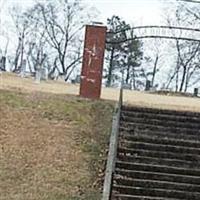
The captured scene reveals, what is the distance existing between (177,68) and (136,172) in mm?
45063

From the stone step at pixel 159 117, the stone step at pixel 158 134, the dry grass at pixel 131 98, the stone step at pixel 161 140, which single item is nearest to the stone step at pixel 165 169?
the stone step at pixel 161 140

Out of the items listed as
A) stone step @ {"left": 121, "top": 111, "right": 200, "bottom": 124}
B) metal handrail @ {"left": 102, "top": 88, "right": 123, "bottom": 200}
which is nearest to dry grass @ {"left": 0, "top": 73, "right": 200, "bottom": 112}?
stone step @ {"left": 121, "top": 111, "right": 200, "bottom": 124}

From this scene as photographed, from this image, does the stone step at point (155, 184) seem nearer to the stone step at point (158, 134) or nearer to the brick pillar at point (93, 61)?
the stone step at point (158, 134)

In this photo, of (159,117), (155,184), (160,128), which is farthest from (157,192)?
(159,117)

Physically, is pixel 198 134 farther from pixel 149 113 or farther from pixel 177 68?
pixel 177 68

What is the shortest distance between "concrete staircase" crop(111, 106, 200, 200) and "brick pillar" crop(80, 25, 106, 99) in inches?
97.3

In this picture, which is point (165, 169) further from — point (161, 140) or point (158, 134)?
point (158, 134)

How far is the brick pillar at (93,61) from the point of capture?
65.4ft

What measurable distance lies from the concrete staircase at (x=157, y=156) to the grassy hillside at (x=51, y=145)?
525 mm

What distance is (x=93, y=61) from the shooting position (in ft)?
65.7

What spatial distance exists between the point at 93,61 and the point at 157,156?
5.78 metres

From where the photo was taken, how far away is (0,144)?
15477 millimetres

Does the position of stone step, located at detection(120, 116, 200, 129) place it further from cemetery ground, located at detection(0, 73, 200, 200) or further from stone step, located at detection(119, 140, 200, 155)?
stone step, located at detection(119, 140, 200, 155)

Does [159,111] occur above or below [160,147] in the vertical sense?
A: above
